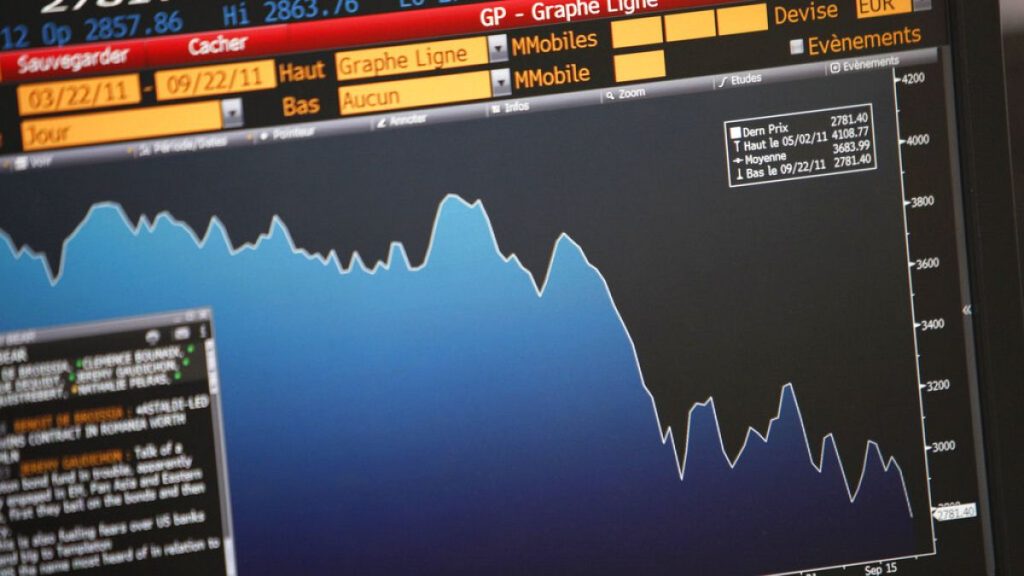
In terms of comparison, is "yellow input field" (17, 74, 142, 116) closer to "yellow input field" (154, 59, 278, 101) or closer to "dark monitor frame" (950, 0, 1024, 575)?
"yellow input field" (154, 59, 278, 101)

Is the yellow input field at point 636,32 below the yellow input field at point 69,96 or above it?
above

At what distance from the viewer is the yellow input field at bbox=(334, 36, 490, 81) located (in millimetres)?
843

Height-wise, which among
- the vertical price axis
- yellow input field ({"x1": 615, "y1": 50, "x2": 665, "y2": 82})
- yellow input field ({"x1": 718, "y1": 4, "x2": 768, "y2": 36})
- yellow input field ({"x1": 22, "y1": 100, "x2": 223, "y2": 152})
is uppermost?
yellow input field ({"x1": 718, "y1": 4, "x2": 768, "y2": 36})

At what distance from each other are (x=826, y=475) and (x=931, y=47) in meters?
0.40

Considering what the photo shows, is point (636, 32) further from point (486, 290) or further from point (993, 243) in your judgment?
point (993, 243)

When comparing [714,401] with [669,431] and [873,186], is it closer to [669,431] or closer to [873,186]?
[669,431]

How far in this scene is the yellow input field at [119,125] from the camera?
2.70 ft

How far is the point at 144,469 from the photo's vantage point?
2.72ft

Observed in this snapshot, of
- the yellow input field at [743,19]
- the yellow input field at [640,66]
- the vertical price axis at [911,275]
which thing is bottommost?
the vertical price axis at [911,275]

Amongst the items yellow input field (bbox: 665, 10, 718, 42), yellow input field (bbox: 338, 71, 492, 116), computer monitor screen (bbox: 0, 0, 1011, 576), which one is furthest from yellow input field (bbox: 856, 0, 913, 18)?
yellow input field (bbox: 338, 71, 492, 116)

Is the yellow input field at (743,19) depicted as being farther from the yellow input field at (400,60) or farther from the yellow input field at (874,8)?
the yellow input field at (400,60)

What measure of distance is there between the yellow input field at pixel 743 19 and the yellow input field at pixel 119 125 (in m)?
0.45

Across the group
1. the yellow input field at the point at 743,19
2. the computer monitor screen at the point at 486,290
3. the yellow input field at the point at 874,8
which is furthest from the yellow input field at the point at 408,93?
the yellow input field at the point at 874,8

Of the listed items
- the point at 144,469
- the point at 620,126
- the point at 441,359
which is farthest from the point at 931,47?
the point at 144,469
